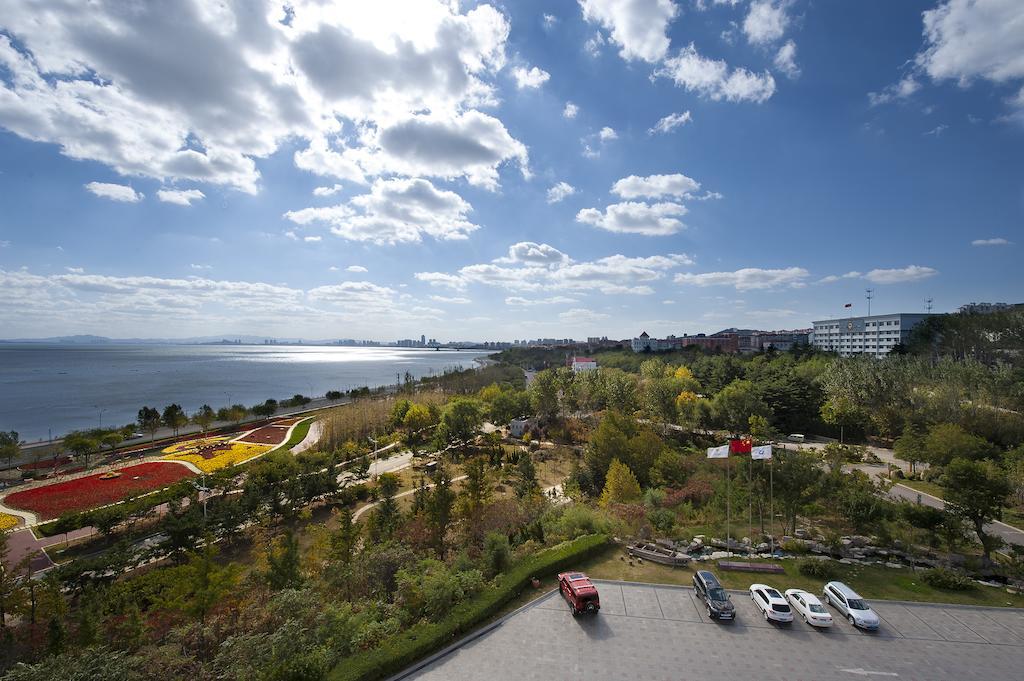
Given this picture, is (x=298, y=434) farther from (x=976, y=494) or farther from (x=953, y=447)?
(x=953, y=447)

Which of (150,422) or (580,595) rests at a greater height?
→ (580,595)

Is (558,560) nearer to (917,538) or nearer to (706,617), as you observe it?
(706,617)

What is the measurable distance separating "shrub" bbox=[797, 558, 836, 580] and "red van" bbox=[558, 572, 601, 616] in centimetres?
845

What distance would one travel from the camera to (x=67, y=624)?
1542 cm

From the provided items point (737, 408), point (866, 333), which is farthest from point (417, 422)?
point (866, 333)

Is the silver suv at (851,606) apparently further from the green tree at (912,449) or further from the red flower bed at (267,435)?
the red flower bed at (267,435)

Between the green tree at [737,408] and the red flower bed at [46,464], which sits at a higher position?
the green tree at [737,408]

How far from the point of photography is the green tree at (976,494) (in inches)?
698

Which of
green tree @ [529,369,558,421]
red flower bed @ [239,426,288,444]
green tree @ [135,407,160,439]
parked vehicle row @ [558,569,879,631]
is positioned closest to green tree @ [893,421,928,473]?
parked vehicle row @ [558,569,879,631]

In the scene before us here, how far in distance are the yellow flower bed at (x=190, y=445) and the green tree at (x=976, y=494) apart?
5797 cm

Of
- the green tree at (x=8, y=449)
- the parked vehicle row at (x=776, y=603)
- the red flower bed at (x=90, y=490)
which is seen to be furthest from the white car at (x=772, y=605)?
the green tree at (x=8, y=449)

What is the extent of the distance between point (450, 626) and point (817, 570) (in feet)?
45.6

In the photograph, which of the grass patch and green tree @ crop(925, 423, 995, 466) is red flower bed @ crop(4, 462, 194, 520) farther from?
green tree @ crop(925, 423, 995, 466)

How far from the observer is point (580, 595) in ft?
45.6
